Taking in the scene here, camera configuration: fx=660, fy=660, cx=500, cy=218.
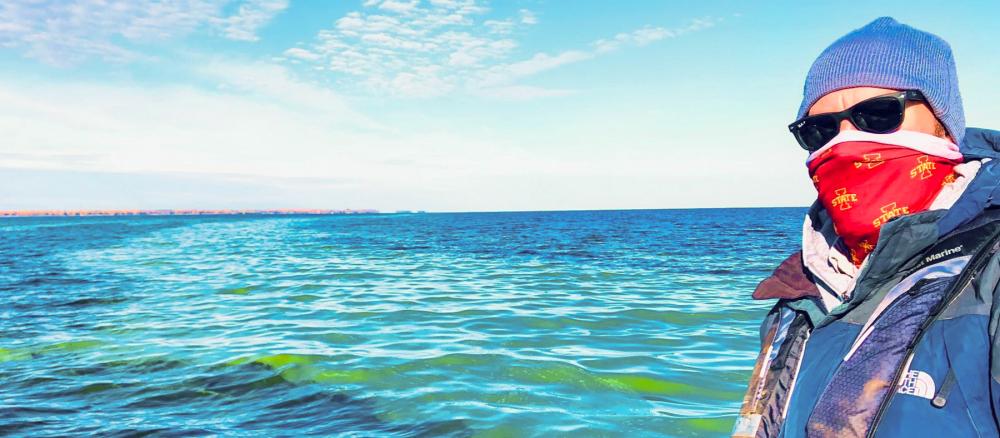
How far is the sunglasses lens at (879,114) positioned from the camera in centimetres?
189

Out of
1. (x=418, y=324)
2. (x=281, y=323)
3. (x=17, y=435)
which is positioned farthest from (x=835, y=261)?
(x=281, y=323)

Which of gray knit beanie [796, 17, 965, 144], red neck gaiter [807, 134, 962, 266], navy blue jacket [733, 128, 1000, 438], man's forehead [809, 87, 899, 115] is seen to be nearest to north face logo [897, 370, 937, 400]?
navy blue jacket [733, 128, 1000, 438]

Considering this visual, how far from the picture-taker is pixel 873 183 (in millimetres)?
1917

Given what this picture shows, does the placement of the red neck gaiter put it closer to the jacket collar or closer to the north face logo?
the jacket collar

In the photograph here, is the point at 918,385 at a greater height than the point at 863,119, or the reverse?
the point at 863,119

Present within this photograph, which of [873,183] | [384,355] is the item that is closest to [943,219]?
[873,183]

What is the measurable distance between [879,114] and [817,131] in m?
0.21

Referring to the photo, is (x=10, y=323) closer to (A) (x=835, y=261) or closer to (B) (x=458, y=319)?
(B) (x=458, y=319)

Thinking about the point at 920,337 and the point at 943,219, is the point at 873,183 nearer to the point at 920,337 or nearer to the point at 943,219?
the point at 943,219

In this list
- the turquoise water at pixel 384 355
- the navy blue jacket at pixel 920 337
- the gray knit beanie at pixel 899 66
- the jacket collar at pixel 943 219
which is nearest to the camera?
the navy blue jacket at pixel 920 337

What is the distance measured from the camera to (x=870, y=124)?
1.93m

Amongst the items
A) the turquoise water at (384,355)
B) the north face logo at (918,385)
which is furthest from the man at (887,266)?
the turquoise water at (384,355)

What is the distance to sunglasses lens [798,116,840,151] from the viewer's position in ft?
6.72

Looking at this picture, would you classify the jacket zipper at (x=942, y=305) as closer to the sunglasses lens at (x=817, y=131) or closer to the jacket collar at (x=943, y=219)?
the jacket collar at (x=943, y=219)
